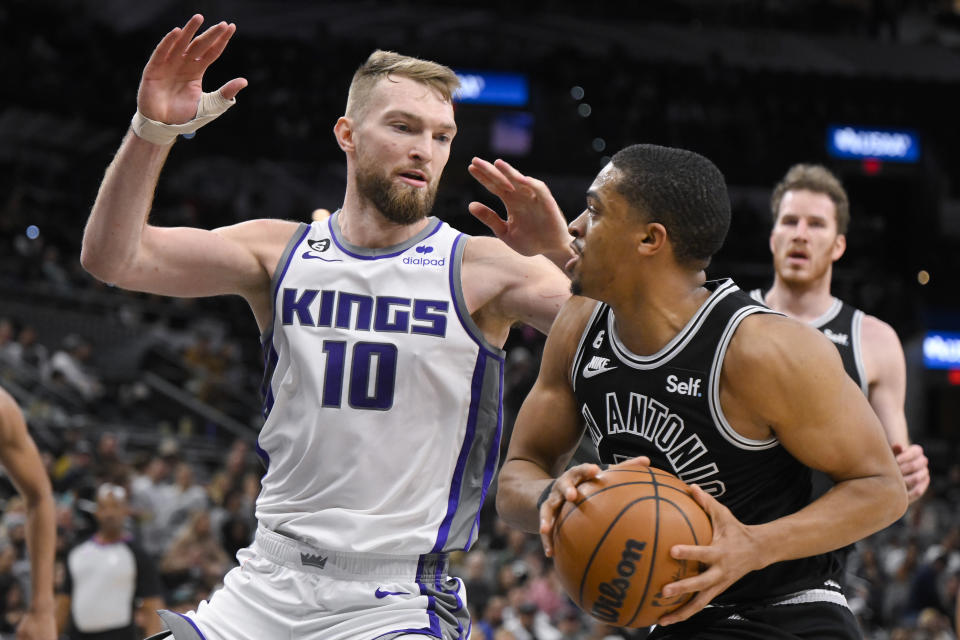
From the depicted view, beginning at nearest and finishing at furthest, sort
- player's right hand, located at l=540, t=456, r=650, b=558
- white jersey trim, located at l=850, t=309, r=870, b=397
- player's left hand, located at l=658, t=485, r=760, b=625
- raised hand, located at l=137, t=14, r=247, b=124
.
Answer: player's left hand, located at l=658, t=485, r=760, b=625 → player's right hand, located at l=540, t=456, r=650, b=558 → raised hand, located at l=137, t=14, r=247, b=124 → white jersey trim, located at l=850, t=309, r=870, b=397

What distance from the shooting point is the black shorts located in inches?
120

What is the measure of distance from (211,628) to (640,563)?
4.53ft

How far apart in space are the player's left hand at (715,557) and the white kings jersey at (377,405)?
3.02 feet

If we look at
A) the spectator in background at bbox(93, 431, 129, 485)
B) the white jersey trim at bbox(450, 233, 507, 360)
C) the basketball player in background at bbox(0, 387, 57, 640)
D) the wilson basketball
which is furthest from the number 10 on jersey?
the spectator in background at bbox(93, 431, 129, 485)

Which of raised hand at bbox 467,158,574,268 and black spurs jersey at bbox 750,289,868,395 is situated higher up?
raised hand at bbox 467,158,574,268

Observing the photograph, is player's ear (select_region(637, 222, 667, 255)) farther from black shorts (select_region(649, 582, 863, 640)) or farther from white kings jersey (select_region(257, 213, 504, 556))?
black shorts (select_region(649, 582, 863, 640))

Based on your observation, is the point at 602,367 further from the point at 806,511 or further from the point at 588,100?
the point at 588,100

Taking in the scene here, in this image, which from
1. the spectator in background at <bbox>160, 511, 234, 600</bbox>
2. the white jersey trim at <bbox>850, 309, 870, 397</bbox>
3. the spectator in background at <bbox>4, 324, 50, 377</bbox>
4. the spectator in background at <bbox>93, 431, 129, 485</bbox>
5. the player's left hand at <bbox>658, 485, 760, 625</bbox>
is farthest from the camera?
the spectator in background at <bbox>4, 324, 50, 377</bbox>

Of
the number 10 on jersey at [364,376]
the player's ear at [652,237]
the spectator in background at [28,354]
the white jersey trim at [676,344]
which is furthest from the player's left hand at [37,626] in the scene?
the spectator in background at [28,354]

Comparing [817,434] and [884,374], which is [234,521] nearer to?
[884,374]

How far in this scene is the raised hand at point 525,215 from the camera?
3541mm

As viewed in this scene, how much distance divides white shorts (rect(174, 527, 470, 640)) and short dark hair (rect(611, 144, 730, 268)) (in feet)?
3.89

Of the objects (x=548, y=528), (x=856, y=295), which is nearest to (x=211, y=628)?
(x=548, y=528)

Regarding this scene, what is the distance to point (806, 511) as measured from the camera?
9.55 feet
